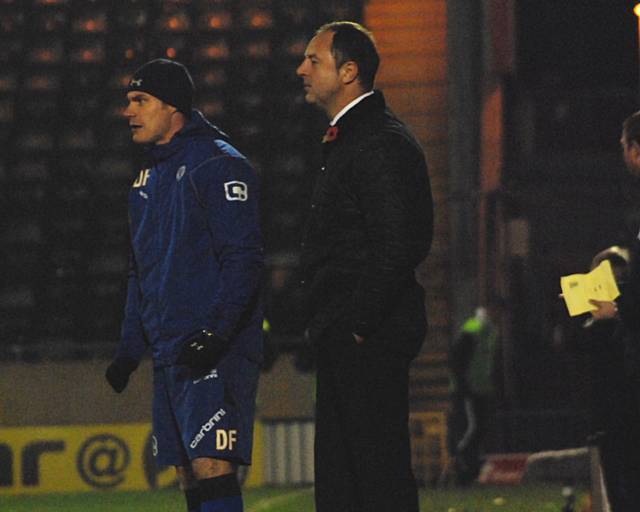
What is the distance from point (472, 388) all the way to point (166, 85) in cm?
1178

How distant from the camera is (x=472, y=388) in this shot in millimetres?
18500

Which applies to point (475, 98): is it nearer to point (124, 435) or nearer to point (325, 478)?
point (124, 435)

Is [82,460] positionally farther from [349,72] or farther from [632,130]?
[349,72]

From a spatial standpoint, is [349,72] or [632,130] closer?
[349,72]

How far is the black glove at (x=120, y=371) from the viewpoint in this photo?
23.1 feet

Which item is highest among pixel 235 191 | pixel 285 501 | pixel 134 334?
pixel 235 191

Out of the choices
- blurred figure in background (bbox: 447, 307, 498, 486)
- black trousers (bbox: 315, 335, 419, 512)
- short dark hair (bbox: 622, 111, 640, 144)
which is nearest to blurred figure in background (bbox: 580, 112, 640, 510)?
short dark hair (bbox: 622, 111, 640, 144)

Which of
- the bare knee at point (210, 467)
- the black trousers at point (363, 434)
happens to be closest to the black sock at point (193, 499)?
the bare knee at point (210, 467)

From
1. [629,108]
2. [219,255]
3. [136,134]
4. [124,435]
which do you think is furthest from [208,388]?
[629,108]

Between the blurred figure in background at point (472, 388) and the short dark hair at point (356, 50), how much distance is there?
11638 mm

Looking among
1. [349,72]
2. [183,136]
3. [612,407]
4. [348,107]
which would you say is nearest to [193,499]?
[183,136]

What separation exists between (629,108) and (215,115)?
558 cm

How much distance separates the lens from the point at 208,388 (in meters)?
6.76

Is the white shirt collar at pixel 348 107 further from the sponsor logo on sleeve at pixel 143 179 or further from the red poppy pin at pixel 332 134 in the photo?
the sponsor logo on sleeve at pixel 143 179
